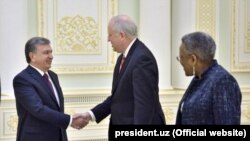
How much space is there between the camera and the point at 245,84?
20.1 ft

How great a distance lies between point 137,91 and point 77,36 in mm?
2621

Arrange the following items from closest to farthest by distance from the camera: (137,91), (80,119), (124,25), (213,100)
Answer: (213,100), (137,91), (124,25), (80,119)

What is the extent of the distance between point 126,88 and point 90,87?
2466mm

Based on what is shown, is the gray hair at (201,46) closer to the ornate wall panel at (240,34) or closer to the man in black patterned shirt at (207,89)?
the man in black patterned shirt at (207,89)

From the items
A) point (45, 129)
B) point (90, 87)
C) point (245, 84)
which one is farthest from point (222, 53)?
point (45, 129)

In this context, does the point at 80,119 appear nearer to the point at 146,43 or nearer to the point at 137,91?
A: the point at 137,91

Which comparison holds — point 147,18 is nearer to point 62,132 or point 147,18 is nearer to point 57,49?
point 57,49

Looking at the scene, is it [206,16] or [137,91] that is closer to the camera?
[137,91]

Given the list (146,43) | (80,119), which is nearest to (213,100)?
(80,119)

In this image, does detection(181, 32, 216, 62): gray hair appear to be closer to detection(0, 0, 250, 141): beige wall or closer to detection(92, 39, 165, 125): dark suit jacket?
detection(92, 39, 165, 125): dark suit jacket

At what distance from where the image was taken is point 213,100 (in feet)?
8.22

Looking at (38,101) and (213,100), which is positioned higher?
(213,100)

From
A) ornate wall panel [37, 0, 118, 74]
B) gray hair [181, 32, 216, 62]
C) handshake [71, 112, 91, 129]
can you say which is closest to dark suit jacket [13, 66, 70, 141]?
handshake [71, 112, 91, 129]

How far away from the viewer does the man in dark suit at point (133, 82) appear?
3018mm
